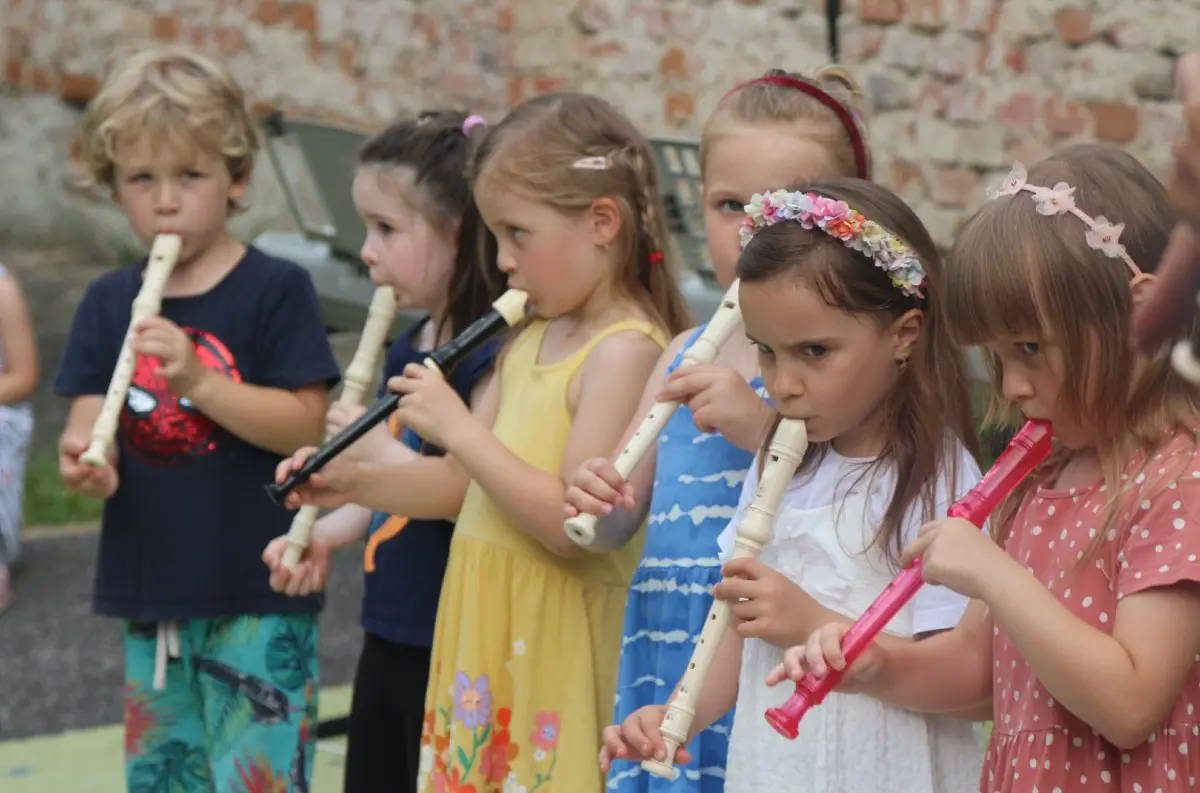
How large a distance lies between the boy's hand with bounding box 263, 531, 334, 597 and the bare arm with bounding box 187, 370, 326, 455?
168mm

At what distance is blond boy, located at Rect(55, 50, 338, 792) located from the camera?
9.68ft

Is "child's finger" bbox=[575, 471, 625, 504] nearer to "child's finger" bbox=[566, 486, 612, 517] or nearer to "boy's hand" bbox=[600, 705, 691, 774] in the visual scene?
"child's finger" bbox=[566, 486, 612, 517]

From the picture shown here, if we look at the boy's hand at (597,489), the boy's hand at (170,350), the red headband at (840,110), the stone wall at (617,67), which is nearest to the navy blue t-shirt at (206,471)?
the boy's hand at (170,350)

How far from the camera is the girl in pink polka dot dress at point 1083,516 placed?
1654 millimetres

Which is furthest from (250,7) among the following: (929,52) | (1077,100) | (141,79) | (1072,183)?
(1072,183)

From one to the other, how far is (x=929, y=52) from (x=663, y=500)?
13.6ft

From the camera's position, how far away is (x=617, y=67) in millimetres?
7367

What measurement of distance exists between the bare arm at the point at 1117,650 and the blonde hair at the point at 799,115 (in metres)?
0.92

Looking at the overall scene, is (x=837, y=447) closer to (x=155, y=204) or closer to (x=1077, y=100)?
(x=155, y=204)

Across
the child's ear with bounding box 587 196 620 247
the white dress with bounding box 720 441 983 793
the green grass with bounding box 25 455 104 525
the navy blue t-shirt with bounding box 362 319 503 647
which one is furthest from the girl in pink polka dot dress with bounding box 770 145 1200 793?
the green grass with bounding box 25 455 104 525

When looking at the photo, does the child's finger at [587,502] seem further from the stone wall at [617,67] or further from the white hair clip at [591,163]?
the stone wall at [617,67]

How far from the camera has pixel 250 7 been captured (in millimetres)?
8195

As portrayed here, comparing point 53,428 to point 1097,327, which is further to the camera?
point 53,428

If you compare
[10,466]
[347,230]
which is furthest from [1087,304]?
[347,230]
